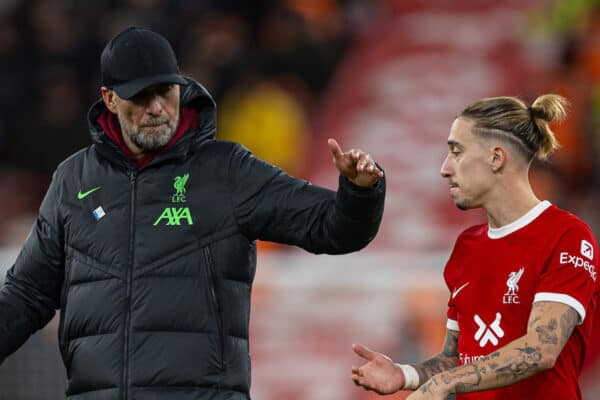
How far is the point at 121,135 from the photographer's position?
5.59 metres

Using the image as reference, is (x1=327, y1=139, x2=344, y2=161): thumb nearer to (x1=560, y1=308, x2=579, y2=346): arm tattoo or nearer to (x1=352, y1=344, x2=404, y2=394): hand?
(x1=352, y1=344, x2=404, y2=394): hand

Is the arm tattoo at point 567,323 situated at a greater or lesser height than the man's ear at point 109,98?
lesser

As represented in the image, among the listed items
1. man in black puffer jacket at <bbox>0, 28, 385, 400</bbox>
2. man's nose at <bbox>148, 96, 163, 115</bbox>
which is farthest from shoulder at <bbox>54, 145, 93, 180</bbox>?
man's nose at <bbox>148, 96, 163, 115</bbox>

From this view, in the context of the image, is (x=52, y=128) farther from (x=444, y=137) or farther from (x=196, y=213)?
(x=196, y=213)

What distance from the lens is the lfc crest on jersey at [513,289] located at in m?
4.96

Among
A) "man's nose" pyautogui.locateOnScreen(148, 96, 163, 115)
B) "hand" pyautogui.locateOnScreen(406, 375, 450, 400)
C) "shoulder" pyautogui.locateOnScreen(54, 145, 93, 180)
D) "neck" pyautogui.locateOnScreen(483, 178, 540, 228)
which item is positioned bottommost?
"hand" pyautogui.locateOnScreen(406, 375, 450, 400)

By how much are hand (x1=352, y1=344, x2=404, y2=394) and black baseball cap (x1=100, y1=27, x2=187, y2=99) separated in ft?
4.00

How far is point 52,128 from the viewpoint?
11.5 m

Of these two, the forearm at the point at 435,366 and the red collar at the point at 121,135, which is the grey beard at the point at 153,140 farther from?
the forearm at the point at 435,366

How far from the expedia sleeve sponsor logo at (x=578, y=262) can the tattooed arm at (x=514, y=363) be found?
0.16 meters

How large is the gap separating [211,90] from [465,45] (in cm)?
218

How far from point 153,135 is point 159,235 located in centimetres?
37

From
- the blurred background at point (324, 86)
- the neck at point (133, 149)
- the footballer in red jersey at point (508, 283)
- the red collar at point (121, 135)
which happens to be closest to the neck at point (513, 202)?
the footballer in red jersey at point (508, 283)

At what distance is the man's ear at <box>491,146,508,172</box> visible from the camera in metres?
5.07
